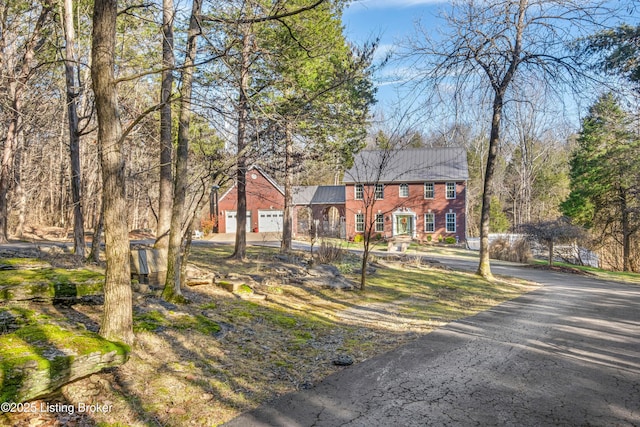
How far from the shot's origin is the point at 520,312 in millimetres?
9227

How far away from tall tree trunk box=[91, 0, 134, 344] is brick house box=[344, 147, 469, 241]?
27.4 m

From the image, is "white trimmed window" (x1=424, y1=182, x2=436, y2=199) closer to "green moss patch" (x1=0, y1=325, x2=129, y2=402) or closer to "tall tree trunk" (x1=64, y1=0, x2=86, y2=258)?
"tall tree trunk" (x1=64, y1=0, x2=86, y2=258)

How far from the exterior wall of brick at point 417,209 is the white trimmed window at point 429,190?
0.16 m

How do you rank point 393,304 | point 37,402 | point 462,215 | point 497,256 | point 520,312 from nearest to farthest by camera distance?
point 37,402 → point 520,312 → point 393,304 → point 497,256 → point 462,215

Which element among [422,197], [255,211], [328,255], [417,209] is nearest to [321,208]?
[255,211]

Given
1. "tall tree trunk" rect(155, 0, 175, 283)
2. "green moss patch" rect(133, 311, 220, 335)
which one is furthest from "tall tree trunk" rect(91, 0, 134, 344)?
"tall tree trunk" rect(155, 0, 175, 283)

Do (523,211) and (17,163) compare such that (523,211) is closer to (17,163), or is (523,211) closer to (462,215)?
(462,215)

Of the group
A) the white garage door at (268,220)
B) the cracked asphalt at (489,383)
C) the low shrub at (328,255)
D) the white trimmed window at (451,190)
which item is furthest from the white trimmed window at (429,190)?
the cracked asphalt at (489,383)

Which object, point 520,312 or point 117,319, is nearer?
point 117,319

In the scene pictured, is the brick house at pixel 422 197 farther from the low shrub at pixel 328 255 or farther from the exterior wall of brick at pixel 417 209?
the low shrub at pixel 328 255

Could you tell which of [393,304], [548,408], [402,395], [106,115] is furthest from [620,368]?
[106,115]

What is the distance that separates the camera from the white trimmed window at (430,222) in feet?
109

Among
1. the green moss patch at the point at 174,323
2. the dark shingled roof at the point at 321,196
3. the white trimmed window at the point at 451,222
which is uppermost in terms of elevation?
the dark shingled roof at the point at 321,196

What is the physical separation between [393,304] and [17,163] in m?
23.8
